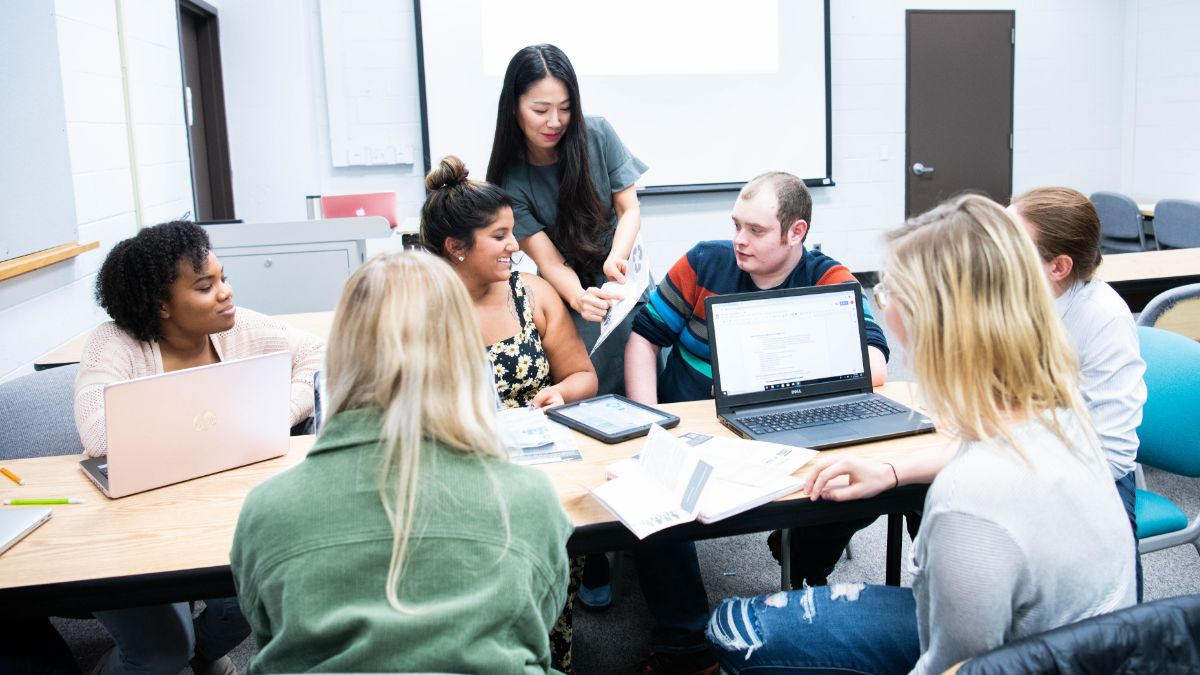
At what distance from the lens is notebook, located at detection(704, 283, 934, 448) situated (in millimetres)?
1823

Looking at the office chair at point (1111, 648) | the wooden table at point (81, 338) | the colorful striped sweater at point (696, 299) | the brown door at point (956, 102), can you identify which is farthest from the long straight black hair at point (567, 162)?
the brown door at point (956, 102)

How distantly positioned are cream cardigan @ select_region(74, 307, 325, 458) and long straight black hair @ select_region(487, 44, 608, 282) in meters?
0.73

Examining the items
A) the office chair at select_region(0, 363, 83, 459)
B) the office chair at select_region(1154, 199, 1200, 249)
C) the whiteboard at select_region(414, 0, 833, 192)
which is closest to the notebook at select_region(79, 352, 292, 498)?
the office chair at select_region(0, 363, 83, 459)

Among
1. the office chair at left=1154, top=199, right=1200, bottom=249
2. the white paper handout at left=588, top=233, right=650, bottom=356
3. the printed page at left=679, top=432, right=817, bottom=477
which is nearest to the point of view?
the printed page at left=679, top=432, right=817, bottom=477

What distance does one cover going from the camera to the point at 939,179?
6242 millimetres

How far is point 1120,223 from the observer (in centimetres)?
541

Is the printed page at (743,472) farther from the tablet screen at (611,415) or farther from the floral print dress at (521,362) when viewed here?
the floral print dress at (521,362)

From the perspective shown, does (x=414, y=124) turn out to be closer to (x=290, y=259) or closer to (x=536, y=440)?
(x=290, y=259)

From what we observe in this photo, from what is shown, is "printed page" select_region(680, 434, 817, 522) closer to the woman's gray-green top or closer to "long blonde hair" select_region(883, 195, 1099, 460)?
"long blonde hair" select_region(883, 195, 1099, 460)

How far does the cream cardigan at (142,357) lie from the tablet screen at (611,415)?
Answer: 58 cm

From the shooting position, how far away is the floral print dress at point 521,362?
6.82 ft

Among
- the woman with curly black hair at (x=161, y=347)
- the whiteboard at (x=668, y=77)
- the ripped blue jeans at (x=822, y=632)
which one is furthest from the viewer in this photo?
the whiteboard at (x=668, y=77)

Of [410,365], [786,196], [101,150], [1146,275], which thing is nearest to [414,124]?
[101,150]

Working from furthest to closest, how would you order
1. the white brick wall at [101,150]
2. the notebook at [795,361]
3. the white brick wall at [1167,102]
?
the white brick wall at [1167,102]
the white brick wall at [101,150]
the notebook at [795,361]
